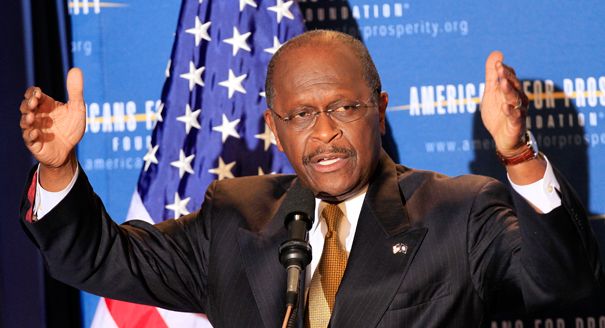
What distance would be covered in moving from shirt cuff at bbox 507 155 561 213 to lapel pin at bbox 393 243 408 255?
0.39 meters

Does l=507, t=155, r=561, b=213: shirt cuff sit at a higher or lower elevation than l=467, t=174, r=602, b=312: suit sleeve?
higher

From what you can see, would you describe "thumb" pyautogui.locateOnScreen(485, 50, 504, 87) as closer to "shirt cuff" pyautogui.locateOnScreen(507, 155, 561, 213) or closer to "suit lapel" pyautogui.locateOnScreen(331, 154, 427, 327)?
"shirt cuff" pyautogui.locateOnScreen(507, 155, 561, 213)

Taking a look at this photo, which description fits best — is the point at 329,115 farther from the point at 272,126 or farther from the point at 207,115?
the point at 207,115

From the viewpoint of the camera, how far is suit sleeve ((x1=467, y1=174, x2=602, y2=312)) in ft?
6.07

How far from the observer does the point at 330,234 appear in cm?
224

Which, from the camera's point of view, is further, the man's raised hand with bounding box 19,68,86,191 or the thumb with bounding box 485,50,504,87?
the man's raised hand with bounding box 19,68,86,191

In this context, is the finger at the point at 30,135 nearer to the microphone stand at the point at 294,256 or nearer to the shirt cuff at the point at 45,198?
the shirt cuff at the point at 45,198

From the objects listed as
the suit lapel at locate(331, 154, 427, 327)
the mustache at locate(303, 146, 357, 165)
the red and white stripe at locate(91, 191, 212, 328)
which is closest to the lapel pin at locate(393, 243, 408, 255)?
the suit lapel at locate(331, 154, 427, 327)

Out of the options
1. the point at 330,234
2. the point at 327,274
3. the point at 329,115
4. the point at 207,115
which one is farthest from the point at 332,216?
the point at 207,115

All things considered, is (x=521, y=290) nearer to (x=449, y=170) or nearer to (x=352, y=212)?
(x=352, y=212)

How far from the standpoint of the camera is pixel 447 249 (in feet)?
7.07

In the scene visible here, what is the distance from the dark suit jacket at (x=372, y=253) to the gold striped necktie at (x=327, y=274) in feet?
0.14

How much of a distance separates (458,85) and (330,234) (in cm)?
117

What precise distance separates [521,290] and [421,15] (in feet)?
4.75
